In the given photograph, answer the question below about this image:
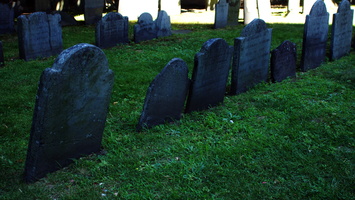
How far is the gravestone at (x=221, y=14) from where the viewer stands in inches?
571

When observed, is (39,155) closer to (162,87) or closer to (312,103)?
(162,87)

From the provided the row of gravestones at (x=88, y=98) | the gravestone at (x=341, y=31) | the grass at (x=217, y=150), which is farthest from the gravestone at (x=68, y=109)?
the gravestone at (x=341, y=31)

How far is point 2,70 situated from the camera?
325 inches

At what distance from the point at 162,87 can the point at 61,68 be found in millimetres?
1663

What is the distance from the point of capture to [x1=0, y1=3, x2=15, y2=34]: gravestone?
12.7 m

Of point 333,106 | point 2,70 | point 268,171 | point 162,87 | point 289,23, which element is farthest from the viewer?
point 289,23

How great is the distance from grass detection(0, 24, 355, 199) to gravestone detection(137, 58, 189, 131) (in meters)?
0.15

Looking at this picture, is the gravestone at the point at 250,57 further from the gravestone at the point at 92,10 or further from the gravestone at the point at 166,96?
the gravestone at the point at 92,10

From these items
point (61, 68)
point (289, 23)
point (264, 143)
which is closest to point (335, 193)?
point (264, 143)

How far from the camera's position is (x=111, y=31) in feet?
35.1

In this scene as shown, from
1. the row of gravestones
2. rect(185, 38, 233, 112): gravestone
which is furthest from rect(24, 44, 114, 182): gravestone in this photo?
rect(185, 38, 233, 112): gravestone

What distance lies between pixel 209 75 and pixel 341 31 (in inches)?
192

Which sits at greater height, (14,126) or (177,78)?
(177,78)

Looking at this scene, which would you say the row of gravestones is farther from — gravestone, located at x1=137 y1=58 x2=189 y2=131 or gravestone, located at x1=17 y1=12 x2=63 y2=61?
gravestone, located at x1=17 y1=12 x2=63 y2=61
